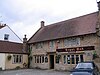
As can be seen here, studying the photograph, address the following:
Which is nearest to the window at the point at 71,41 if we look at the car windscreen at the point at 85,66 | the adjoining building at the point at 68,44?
the adjoining building at the point at 68,44

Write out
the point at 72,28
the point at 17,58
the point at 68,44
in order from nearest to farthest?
the point at 68,44 < the point at 72,28 < the point at 17,58

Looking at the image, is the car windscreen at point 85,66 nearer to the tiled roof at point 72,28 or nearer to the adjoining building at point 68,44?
the adjoining building at point 68,44

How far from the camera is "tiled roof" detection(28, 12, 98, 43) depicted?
28362 mm

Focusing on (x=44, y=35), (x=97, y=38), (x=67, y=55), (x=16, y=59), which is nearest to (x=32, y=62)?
(x=16, y=59)

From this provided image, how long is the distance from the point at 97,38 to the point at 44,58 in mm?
12177

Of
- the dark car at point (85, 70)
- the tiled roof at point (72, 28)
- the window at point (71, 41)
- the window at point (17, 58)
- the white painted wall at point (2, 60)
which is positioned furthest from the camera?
the window at point (17, 58)

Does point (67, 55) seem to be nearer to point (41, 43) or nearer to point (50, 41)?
point (50, 41)

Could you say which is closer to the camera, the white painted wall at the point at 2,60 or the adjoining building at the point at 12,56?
the white painted wall at the point at 2,60

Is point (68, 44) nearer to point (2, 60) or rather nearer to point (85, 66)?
point (2, 60)

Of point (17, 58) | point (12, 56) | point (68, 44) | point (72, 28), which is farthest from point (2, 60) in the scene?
point (72, 28)

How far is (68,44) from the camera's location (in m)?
29.8

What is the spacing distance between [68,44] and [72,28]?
3391 mm

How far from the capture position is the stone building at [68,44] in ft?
86.5

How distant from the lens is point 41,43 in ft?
116
